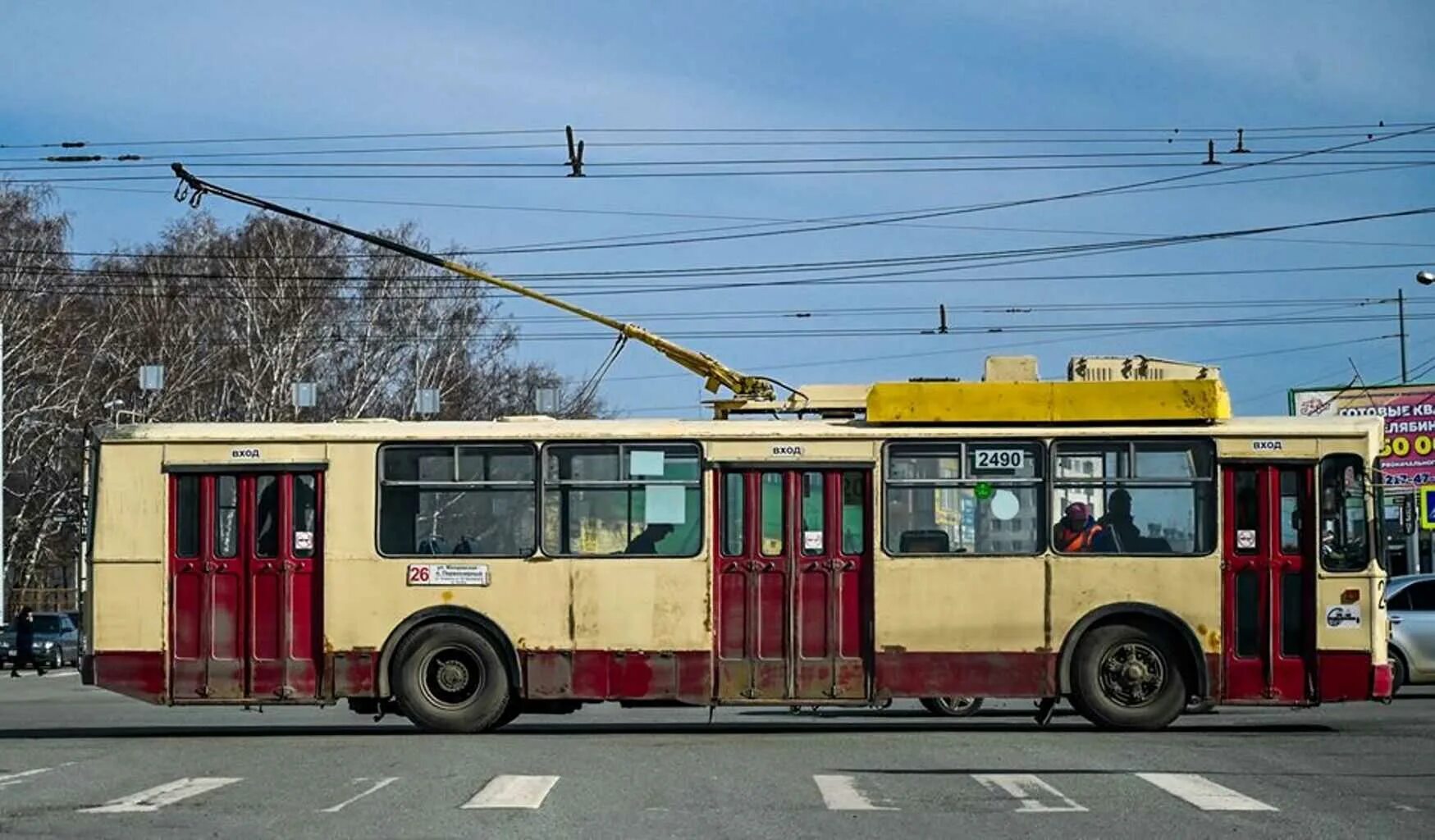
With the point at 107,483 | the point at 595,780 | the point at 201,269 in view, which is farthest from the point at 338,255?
the point at 595,780

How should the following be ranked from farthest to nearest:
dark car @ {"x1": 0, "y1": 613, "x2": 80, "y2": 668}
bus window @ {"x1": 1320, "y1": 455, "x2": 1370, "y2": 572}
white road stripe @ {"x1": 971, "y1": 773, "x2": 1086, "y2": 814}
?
dark car @ {"x1": 0, "y1": 613, "x2": 80, "y2": 668}, bus window @ {"x1": 1320, "y1": 455, "x2": 1370, "y2": 572}, white road stripe @ {"x1": 971, "y1": 773, "x2": 1086, "y2": 814}

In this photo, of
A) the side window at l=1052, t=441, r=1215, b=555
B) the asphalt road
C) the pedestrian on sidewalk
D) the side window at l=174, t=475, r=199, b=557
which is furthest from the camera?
the pedestrian on sidewalk

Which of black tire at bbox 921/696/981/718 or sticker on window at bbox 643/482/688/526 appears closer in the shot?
sticker on window at bbox 643/482/688/526

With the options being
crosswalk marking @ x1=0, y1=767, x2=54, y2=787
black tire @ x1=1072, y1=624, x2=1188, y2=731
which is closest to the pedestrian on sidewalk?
crosswalk marking @ x1=0, y1=767, x2=54, y2=787

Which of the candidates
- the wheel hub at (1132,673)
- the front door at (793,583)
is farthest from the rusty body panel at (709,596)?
the wheel hub at (1132,673)

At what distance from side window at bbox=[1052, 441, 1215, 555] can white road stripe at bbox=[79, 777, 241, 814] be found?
8.25 meters

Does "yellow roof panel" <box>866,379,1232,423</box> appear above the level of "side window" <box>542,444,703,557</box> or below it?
above

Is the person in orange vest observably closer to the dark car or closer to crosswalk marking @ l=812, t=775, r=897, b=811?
crosswalk marking @ l=812, t=775, r=897, b=811

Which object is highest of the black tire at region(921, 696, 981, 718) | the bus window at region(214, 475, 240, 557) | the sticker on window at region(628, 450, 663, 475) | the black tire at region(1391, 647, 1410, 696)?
the sticker on window at region(628, 450, 663, 475)

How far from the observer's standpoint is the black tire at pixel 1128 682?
64.8 feet

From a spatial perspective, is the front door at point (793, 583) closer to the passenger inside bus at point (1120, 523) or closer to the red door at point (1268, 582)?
the passenger inside bus at point (1120, 523)

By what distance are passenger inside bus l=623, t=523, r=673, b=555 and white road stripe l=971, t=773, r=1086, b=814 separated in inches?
218

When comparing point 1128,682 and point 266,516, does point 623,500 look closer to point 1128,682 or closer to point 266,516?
point 266,516

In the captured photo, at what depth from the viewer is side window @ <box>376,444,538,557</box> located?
2031 cm
